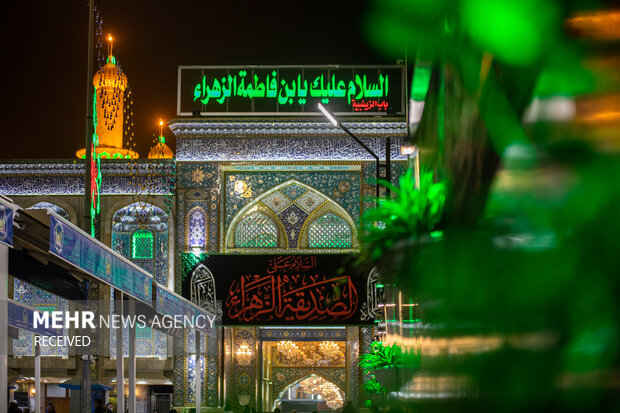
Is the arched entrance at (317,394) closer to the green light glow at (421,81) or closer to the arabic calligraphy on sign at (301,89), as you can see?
the arabic calligraphy on sign at (301,89)

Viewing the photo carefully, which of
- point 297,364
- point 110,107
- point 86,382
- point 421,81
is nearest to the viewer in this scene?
point 421,81

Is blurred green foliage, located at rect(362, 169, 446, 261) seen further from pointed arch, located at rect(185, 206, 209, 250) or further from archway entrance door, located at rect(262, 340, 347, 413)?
archway entrance door, located at rect(262, 340, 347, 413)

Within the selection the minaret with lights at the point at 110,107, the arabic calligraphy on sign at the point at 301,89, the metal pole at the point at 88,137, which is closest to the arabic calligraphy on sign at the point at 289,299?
the arabic calligraphy on sign at the point at 301,89

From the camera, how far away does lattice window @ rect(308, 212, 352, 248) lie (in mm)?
16797

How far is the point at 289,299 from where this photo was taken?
15930 mm

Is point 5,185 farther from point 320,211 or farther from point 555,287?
point 555,287

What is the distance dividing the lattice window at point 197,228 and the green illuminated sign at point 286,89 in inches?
85.9

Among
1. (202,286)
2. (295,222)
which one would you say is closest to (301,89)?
(295,222)

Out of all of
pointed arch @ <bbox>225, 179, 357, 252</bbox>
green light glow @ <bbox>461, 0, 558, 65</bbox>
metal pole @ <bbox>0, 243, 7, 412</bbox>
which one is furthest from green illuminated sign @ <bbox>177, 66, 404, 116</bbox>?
green light glow @ <bbox>461, 0, 558, 65</bbox>

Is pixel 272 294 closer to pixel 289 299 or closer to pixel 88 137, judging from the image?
pixel 289 299

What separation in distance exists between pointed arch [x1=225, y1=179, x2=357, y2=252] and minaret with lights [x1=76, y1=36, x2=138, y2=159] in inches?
372

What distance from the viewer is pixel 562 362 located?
95 centimetres

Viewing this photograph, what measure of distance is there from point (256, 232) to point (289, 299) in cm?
181

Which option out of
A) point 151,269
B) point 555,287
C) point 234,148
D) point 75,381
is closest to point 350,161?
point 234,148
